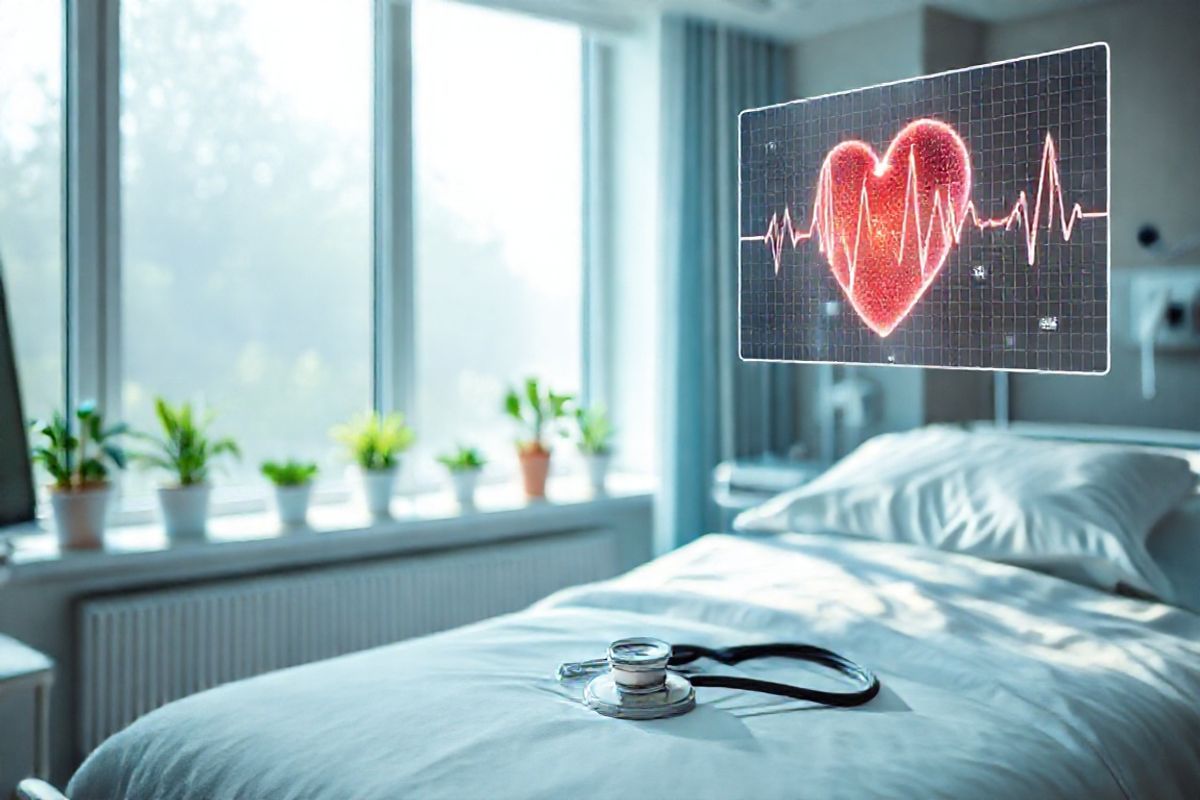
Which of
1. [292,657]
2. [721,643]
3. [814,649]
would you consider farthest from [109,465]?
[814,649]

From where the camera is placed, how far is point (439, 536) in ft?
9.20

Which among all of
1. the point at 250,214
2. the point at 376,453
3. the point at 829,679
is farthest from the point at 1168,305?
the point at 250,214

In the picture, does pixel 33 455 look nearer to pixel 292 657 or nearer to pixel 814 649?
pixel 292 657

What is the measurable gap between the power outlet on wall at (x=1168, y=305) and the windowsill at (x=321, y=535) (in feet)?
4.40

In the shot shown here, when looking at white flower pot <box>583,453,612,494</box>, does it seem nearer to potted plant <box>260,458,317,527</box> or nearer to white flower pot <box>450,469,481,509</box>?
white flower pot <box>450,469,481,509</box>

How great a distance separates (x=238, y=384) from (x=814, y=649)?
5.74ft

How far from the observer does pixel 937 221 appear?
41.4 inches

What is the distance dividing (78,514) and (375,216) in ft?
3.54

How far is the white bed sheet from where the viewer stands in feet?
3.87

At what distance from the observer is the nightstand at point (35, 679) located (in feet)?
5.93

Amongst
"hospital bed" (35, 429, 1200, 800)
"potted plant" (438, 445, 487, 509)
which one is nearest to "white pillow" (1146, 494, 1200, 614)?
"hospital bed" (35, 429, 1200, 800)

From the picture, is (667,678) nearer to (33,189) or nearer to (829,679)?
(829,679)

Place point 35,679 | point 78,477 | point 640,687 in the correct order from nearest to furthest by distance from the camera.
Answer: point 640,687
point 35,679
point 78,477

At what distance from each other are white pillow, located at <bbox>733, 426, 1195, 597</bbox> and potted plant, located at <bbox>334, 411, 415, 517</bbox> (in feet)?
3.00
